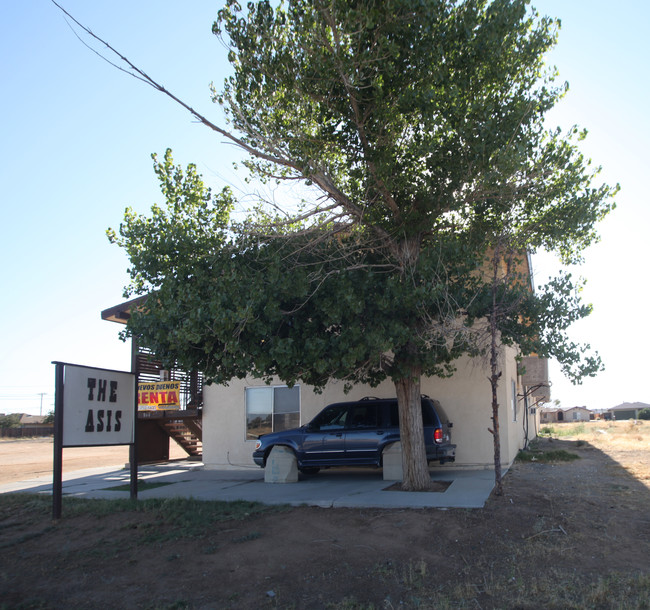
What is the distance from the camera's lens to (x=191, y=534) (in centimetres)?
809

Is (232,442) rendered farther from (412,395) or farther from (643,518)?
(643,518)

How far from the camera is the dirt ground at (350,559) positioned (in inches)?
229

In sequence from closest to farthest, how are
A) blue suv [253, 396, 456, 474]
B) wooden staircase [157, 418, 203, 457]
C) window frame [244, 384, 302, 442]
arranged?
blue suv [253, 396, 456, 474] → window frame [244, 384, 302, 442] → wooden staircase [157, 418, 203, 457]

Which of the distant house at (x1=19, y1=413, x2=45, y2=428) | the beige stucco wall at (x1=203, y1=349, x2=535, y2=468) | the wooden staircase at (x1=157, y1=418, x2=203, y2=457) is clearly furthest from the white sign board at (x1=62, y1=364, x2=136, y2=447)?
A: the distant house at (x1=19, y1=413, x2=45, y2=428)

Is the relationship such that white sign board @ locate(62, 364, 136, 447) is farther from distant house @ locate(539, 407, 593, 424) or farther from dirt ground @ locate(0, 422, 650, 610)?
distant house @ locate(539, 407, 593, 424)

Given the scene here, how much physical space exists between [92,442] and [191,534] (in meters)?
2.80

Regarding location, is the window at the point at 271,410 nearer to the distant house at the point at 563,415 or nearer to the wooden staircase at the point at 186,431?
the wooden staircase at the point at 186,431

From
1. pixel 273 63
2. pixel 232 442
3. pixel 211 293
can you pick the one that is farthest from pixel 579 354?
pixel 232 442

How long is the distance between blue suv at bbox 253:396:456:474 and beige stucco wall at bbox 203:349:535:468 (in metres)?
1.45

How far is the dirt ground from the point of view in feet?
19.1

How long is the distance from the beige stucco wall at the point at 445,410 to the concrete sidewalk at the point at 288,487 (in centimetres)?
56

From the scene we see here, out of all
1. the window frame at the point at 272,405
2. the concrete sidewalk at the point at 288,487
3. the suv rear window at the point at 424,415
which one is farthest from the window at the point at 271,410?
the suv rear window at the point at 424,415

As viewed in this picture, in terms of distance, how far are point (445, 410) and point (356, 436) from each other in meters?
2.86

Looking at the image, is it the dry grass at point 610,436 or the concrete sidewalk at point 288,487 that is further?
the dry grass at point 610,436
